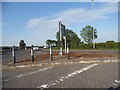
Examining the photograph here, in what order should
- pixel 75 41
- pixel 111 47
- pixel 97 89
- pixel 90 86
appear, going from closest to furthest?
pixel 97 89
pixel 90 86
pixel 111 47
pixel 75 41

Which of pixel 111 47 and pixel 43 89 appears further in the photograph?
pixel 111 47

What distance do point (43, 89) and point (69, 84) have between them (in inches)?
35.1

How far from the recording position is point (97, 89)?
435 cm

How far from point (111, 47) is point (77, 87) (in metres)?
41.5

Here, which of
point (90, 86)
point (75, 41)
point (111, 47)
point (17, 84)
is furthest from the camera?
point (75, 41)

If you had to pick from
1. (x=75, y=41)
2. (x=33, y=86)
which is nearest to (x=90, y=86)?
(x=33, y=86)

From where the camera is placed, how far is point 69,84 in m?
4.88

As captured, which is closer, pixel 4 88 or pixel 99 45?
pixel 4 88

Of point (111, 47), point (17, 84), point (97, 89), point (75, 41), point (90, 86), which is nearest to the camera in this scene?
point (97, 89)

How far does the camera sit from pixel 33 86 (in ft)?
15.5

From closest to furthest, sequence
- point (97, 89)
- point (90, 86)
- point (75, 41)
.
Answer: point (97, 89) < point (90, 86) < point (75, 41)

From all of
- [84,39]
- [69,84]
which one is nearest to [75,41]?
[84,39]

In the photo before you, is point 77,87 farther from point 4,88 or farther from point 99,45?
point 99,45

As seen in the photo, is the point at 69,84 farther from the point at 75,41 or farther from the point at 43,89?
the point at 75,41
